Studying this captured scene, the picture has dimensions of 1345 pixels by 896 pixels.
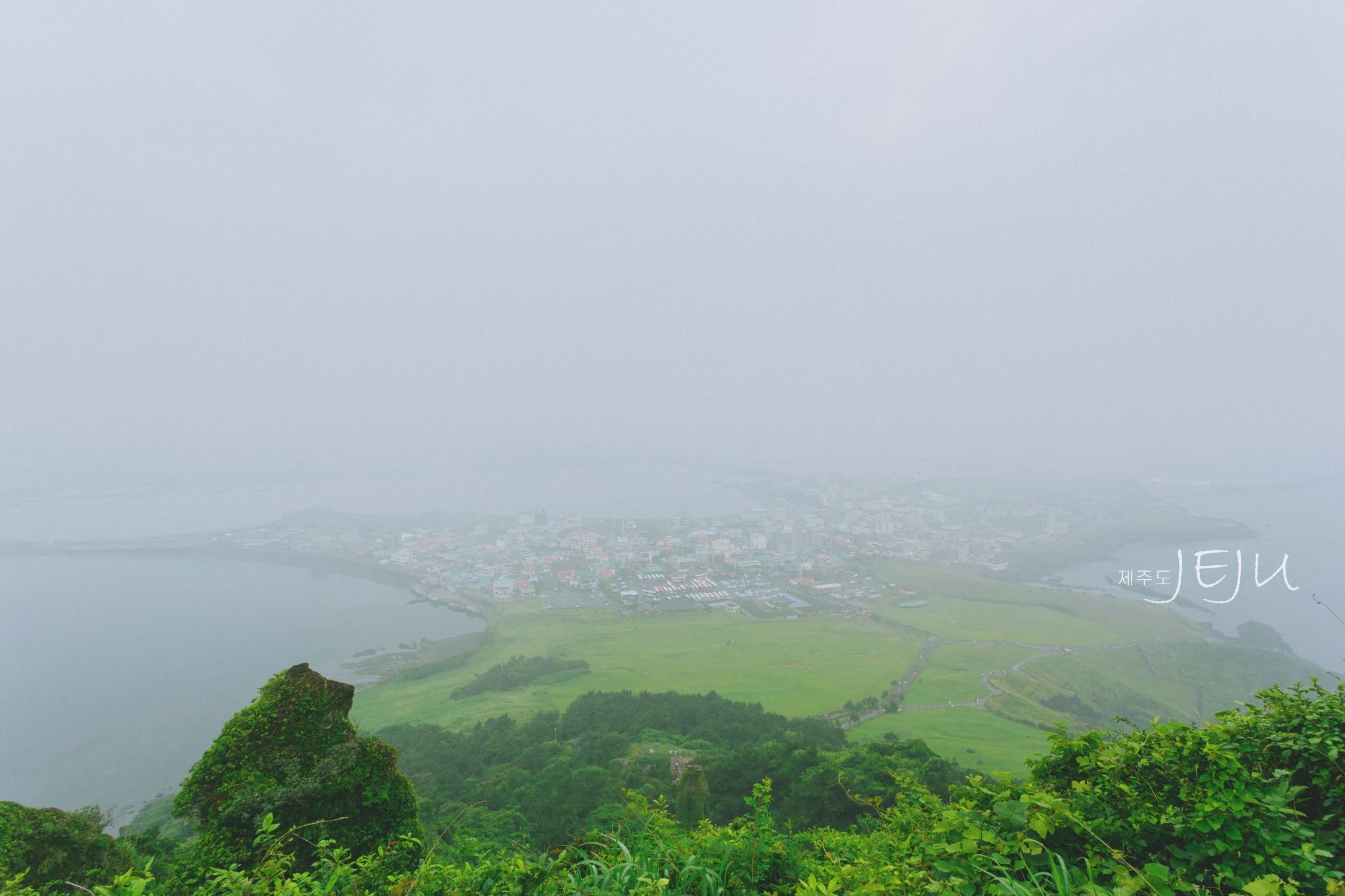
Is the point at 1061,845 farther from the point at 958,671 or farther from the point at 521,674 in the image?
the point at 958,671

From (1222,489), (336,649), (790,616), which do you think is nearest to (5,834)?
(336,649)

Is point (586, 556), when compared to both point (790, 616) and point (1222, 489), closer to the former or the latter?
point (790, 616)

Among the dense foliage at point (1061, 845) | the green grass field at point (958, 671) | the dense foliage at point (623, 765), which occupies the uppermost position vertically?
the dense foliage at point (1061, 845)

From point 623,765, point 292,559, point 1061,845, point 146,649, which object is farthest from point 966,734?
point 292,559

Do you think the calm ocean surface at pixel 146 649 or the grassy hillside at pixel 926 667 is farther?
the calm ocean surface at pixel 146 649

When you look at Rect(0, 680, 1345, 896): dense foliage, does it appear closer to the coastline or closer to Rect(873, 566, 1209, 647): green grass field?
Rect(873, 566, 1209, 647): green grass field

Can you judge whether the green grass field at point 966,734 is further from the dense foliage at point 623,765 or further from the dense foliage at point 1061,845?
the dense foliage at point 1061,845

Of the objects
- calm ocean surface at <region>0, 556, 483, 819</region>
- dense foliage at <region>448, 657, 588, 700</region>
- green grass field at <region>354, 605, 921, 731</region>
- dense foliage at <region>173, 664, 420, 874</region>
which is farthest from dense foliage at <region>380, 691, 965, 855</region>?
calm ocean surface at <region>0, 556, 483, 819</region>

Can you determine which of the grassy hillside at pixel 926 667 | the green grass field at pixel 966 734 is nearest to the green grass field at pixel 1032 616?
the grassy hillside at pixel 926 667
